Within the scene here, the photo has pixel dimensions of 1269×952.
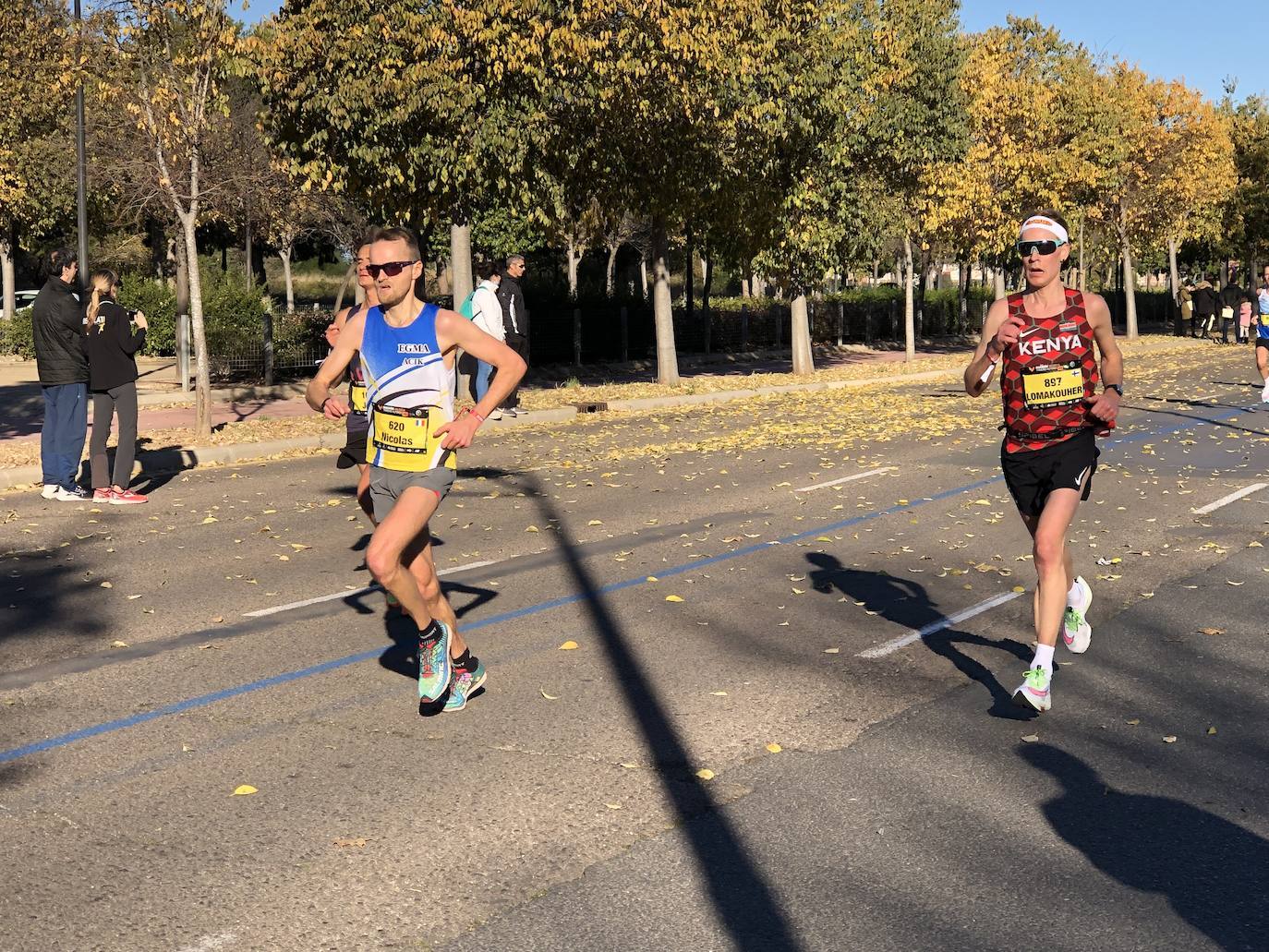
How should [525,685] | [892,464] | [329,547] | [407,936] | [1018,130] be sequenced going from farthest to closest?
[1018,130] < [892,464] < [329,547] < [525,685] < [407,936]

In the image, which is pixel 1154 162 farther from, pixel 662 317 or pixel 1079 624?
pixel 1079 624

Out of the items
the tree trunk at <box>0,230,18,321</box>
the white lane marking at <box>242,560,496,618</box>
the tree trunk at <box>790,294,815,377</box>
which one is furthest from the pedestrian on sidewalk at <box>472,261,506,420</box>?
the tree trunk at <box>0,230,18,321</box>

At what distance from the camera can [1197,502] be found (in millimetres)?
12305

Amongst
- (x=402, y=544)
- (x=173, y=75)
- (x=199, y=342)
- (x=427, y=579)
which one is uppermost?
(x=173, y=75)

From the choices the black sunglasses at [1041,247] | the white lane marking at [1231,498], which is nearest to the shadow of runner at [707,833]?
the black sunglasses at [1041,247]

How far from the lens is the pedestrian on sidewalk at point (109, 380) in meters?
13.0

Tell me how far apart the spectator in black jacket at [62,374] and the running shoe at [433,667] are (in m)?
7.67

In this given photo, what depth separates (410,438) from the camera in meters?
6.12

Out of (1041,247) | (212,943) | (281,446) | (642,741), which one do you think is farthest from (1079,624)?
(281,446)

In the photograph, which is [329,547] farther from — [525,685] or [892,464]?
[892,464]

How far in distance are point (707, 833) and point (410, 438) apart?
2.21 m

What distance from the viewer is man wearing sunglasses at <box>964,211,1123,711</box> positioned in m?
6.27

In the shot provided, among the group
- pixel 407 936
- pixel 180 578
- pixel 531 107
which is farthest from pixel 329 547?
pixel 531 107

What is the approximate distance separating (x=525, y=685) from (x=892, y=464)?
9.18m
